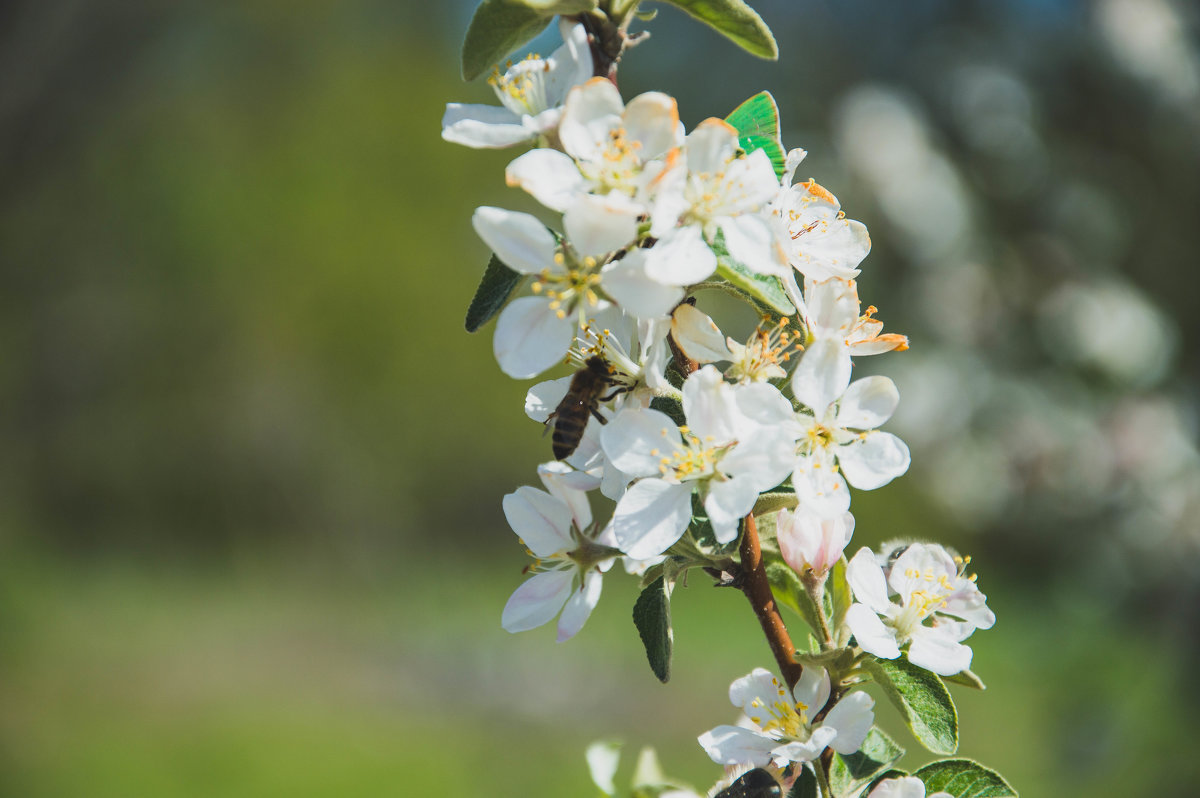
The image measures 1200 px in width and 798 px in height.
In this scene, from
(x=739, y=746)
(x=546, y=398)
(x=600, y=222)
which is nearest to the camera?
(x=600, y=222)

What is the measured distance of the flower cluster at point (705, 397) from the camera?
707 millimetres

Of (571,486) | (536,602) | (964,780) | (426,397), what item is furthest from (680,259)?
(426,397)

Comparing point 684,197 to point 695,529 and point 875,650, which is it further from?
point 875,650

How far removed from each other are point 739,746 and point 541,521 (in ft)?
0.86

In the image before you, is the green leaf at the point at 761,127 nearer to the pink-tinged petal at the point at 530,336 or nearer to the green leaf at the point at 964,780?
the pink-tinged petal at the point at 530,336

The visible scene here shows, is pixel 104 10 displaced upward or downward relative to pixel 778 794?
upward

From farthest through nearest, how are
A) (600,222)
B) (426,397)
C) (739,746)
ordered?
(426,397)
(739,746)
(600,222)

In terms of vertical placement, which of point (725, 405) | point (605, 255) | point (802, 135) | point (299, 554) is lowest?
point (299, 554)

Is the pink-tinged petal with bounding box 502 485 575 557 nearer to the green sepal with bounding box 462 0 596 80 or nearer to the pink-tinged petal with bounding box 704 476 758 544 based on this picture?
the pink-tinged petal with bounding box 704 476 758 544

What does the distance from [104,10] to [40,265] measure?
20.7ft

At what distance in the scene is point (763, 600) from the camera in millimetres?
798

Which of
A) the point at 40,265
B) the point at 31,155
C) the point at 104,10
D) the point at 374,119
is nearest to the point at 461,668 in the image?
the point at 31,155

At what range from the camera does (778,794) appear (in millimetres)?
748

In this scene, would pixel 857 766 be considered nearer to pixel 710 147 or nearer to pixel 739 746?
pixel 739 746
